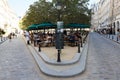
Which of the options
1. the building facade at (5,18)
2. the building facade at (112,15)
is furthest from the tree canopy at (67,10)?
the building facade at (5,18)

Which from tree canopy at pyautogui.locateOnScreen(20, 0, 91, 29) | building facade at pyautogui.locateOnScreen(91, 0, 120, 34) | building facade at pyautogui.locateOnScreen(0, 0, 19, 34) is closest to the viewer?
tree canopy at pyautogui.locateOnScreen(20, 0, 91, 29)

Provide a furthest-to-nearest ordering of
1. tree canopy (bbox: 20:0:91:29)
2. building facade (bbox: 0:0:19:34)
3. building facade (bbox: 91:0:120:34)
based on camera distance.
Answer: building facade (bbox: 0:0:19:34) → building facade (bbox: 91:0:120:34) → tree canopy (bbox: 20:0:91:29)

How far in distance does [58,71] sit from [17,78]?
206cm

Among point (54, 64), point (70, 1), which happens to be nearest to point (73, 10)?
point (70, 1)

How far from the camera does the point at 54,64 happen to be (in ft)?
46.9

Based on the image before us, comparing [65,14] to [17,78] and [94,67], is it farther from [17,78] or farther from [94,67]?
[17,78]

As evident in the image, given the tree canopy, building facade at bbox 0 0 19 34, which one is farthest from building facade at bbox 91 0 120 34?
building facade at bbox 0 0 19 34

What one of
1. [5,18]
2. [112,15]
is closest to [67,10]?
[112,15]

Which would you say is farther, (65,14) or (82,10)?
(82,10)

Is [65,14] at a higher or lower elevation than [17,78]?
higher

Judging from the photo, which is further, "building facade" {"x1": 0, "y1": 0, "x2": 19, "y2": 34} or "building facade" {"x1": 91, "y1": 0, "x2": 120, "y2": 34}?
"building facade" {"x1": 0, "y1": 0, "x2": 19, "y2": 34}

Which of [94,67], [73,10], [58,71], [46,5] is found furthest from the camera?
[46,5]

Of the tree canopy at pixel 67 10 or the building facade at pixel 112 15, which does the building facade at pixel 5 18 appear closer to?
the building facade at pixel 112 15

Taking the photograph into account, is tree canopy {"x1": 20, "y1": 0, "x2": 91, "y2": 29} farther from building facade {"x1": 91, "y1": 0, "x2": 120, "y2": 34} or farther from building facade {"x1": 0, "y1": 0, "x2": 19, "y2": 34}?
building facade {"x1": 0, "y1": 0, "x2": 19, "y2": 34}
